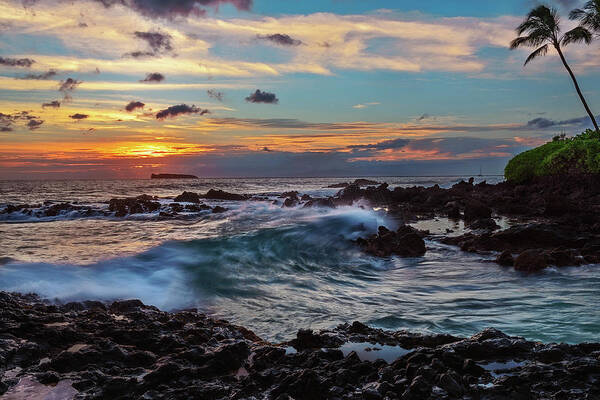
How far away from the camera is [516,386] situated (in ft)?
10.5

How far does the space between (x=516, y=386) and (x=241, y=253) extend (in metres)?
8.53

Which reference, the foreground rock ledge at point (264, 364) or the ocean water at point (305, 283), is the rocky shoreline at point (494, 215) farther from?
the foreground rock ledge at point (264, 364)

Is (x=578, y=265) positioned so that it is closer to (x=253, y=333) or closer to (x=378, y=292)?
(x=378, y=292)

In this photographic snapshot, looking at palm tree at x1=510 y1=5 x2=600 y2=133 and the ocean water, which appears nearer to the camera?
the ocean water

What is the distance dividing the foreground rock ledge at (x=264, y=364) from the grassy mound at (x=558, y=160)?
2637cm

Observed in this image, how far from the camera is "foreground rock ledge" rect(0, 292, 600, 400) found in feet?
10.6

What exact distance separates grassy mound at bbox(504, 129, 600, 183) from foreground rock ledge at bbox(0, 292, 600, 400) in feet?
86.5

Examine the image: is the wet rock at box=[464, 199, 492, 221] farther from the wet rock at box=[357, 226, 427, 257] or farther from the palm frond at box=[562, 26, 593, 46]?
the palm frond at box=[562, 26, 593, 46]

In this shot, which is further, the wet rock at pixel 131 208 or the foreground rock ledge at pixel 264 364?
the wet rock at pixel 131 208

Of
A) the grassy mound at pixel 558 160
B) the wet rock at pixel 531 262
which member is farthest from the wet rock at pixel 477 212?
the grassy mound at pixel 558 160

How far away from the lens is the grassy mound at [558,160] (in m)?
26.0

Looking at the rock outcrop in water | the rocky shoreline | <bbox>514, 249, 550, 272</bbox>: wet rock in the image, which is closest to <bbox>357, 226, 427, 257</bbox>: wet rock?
the rocky shoreline

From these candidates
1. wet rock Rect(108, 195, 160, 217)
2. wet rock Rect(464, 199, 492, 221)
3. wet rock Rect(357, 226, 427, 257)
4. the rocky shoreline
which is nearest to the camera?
the rocky shoreline

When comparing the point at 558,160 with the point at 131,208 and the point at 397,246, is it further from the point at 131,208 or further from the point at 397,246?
the point at 131,208
